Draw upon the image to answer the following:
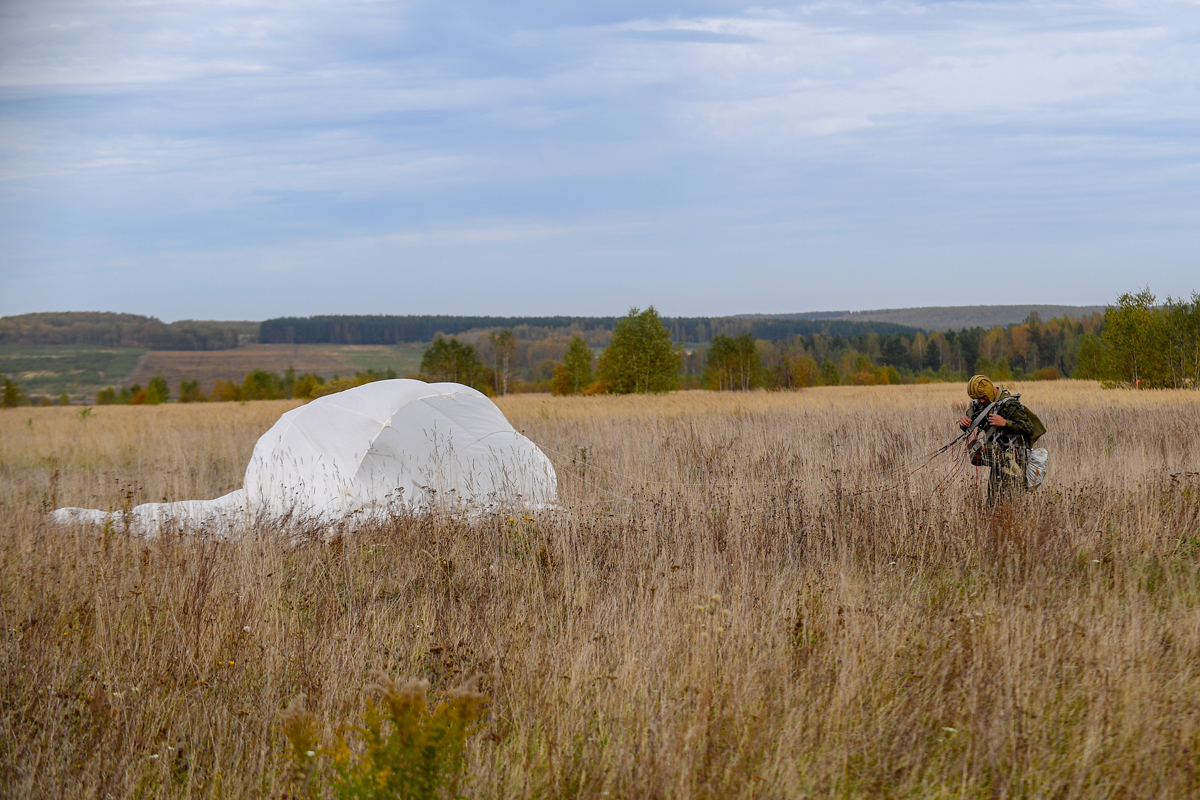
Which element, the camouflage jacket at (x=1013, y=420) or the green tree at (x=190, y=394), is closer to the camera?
the camouflage jacket at (x=1013, y=420)

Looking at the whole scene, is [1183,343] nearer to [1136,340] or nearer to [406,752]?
[1136,340]

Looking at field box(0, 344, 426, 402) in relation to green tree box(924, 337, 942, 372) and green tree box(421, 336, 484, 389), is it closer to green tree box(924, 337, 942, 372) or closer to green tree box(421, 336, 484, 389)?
green tree box(421, 336, 484, 389)

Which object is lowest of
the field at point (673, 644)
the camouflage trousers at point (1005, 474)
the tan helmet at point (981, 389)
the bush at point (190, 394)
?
the bush at point (190, 394)

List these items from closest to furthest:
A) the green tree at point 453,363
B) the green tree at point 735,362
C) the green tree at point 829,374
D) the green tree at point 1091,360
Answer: the green tree at point 1091,360
the green tree at point 735,362
the green tree at point 453,363
the green tree at point 829,374

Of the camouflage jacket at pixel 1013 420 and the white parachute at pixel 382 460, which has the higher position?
the camouflage jacket at pixel 1013 420

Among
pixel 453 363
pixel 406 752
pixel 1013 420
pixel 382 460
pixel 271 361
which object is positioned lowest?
pixel 406 752

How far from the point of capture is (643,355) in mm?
43375

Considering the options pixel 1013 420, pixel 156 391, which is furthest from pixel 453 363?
pixel 1013 420

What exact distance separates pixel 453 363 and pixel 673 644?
6276cm

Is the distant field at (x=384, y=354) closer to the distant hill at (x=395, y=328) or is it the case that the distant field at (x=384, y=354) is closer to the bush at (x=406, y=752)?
the distant hill at (x=395, y=328)

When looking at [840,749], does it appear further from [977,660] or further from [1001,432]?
[1001,432]

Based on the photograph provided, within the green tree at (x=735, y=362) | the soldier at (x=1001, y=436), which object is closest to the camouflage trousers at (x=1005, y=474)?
the soldier at (x=1001, y=436)

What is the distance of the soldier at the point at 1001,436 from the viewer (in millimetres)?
5902

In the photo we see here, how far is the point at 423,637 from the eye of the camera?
153 inches
